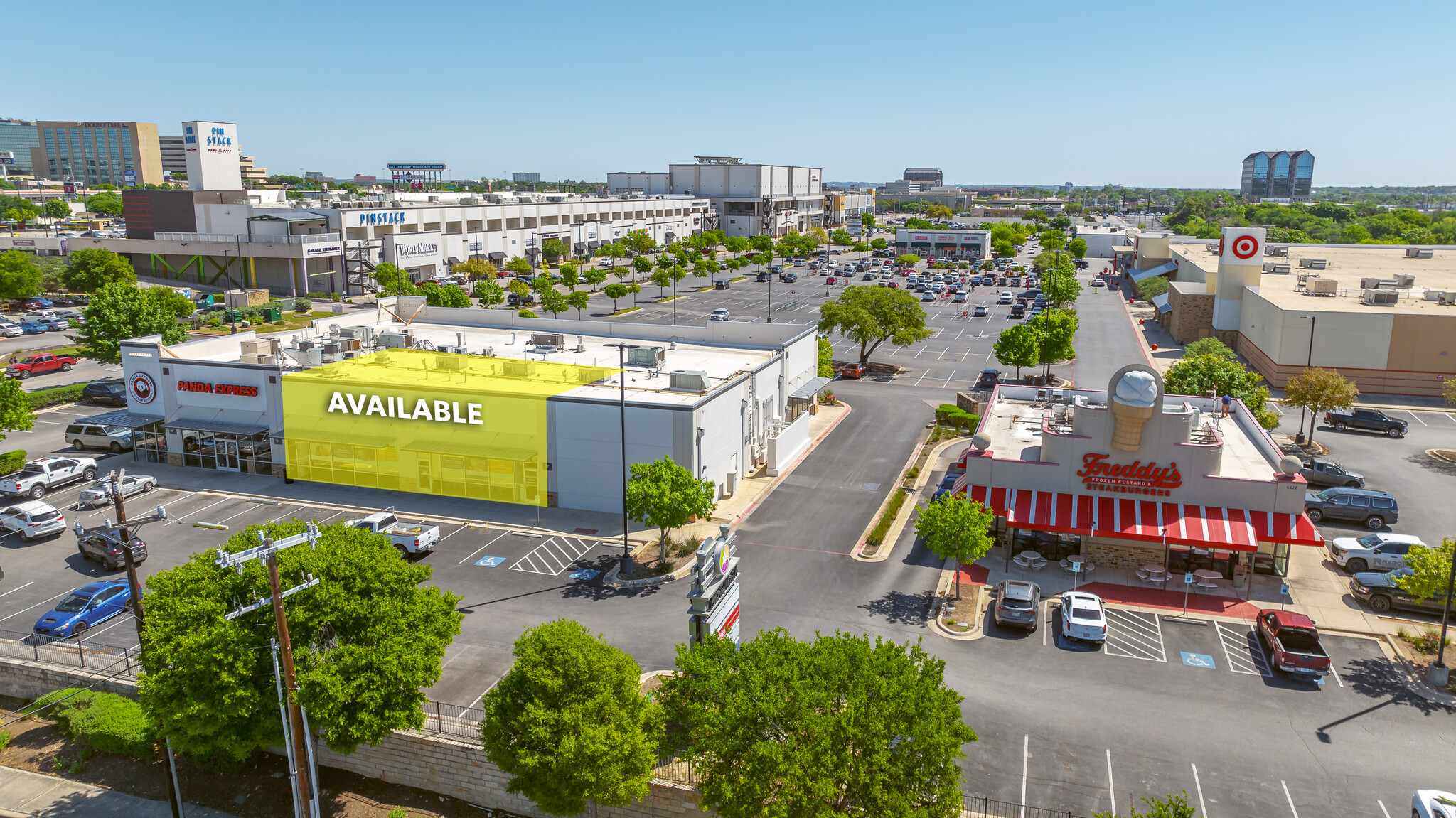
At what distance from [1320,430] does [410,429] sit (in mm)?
54156

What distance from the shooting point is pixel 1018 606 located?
31.4 m

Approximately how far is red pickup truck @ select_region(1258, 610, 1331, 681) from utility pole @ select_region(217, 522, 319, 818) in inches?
1101

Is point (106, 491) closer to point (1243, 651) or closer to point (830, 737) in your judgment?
point (830, 737)

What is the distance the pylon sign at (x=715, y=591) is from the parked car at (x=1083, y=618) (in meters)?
12.3

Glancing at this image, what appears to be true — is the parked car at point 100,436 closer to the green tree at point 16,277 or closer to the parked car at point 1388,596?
the parked car at point 1388,596

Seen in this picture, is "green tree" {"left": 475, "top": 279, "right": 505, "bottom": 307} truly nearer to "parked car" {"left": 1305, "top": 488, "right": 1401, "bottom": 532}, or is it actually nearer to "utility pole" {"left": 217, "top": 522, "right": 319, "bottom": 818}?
"utility pole" {"left": 217, "top": 522, "right": 319, "bottom": 818}

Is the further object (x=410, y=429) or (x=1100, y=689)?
(x=410, y=429)

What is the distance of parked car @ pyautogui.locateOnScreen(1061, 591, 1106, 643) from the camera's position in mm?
30266

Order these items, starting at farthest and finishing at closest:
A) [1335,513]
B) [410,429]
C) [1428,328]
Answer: [1428,328] → [410,429] → [1335,513]

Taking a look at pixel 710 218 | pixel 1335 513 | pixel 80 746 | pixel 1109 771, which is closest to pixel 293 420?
pixel 80 746

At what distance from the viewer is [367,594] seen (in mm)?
22859

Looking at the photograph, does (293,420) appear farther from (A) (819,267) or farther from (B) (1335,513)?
(A) (819,267)

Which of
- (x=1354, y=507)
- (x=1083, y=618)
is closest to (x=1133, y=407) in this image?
(x=1083, y=618)

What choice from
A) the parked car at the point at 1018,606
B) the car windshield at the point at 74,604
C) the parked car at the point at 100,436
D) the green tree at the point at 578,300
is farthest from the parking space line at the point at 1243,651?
the green tree at the point at 578,300
